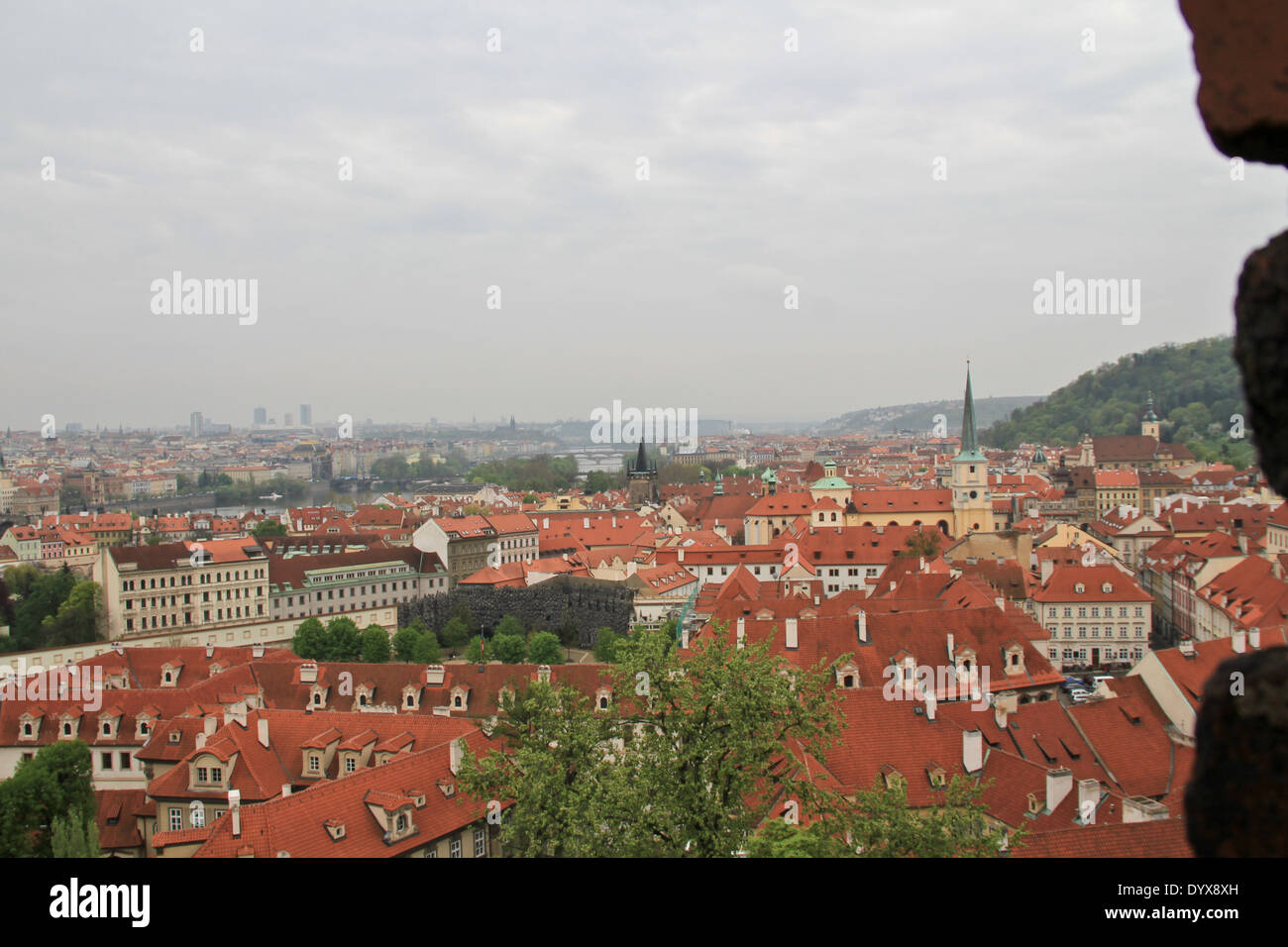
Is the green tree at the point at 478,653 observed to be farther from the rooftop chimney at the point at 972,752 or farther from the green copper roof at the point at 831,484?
the green copper roof at the point at 831,484

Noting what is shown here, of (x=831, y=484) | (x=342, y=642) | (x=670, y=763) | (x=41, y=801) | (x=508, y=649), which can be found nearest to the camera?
(x=670, y=763)

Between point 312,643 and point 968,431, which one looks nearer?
point 312,643

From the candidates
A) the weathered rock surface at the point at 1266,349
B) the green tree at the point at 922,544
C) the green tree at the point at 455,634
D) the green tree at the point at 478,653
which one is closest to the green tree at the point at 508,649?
the green tree at the point at 478,653

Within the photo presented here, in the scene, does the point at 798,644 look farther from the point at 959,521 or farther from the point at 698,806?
the point at 959,521

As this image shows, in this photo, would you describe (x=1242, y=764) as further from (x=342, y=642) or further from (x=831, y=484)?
(x=831, y=484)

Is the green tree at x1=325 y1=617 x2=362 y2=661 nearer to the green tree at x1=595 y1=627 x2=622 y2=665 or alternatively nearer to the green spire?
the green tree at x1=595 y1=627 x2=622 y2=665

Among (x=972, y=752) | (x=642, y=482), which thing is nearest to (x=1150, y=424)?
(x=642, y=482)

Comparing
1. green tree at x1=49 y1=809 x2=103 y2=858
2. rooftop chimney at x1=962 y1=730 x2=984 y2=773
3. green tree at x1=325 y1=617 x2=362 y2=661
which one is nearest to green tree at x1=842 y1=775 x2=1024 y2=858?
rooftop chimney at x1=962 y1=730 x2=984 y2=773
